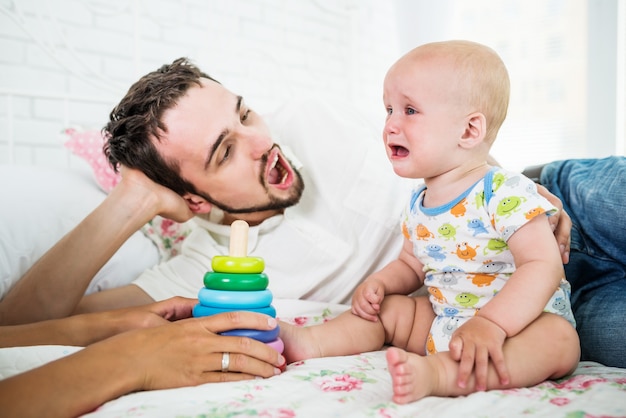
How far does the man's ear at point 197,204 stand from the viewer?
1.82 meters

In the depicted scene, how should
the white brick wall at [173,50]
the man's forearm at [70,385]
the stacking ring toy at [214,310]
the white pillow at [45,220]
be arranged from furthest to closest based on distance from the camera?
the white brick wall at [173,50] → the white pillow at [45,220] → the stacking ring toy at [214,310] → the man's forearm at [70,385]

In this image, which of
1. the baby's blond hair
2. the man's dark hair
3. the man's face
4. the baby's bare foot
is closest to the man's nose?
the man's face

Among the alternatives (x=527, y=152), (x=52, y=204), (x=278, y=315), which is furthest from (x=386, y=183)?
(x=527, y=152)

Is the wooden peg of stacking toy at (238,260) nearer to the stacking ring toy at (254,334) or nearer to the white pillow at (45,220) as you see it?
the stacking ring toy at (254,334)

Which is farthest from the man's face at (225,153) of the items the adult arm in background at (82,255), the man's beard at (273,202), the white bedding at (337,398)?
the white bedding at (337,398)

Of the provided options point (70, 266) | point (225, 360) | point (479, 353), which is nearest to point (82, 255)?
point (70, 266)

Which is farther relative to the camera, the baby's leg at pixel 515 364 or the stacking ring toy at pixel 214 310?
the stacking ring toy at pixel 214 310

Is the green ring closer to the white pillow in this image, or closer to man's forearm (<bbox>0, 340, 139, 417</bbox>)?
man's forearm (<bbox>0, 340, 139, 417</bbox>)

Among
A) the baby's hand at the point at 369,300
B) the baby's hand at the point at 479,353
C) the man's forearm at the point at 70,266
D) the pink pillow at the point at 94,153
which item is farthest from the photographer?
the pink pillow at the point at 94,153

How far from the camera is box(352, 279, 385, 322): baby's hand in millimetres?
1296

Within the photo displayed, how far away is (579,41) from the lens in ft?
11.1

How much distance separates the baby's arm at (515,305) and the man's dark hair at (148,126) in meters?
1.05

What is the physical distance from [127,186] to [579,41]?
2869mm

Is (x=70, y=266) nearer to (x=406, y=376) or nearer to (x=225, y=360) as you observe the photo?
(x=225, y=360)
